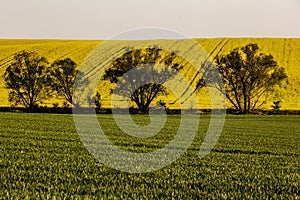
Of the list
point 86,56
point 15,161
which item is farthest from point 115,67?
point 15,161

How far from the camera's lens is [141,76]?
68.6 meters

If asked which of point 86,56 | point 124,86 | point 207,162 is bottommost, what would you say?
point 207,162

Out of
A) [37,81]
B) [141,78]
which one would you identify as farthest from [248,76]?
[37,81]

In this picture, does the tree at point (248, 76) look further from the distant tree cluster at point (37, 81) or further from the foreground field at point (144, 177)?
the foreground field at point (144, 177)

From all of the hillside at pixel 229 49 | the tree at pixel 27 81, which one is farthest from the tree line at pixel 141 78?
the hillside at pixel 229 49

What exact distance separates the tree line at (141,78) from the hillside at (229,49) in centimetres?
312

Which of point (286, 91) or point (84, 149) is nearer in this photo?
point (84, 149)

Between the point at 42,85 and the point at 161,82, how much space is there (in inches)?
721

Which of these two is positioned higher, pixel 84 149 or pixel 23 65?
pixel 23 65

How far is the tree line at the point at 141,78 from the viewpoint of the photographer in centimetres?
6606

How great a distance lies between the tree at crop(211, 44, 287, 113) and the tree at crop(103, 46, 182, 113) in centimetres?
847

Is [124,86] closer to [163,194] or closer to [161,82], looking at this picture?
[161,82]

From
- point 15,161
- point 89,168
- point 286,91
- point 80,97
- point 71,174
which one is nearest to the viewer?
point 71,174

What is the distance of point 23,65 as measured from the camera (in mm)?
69188
